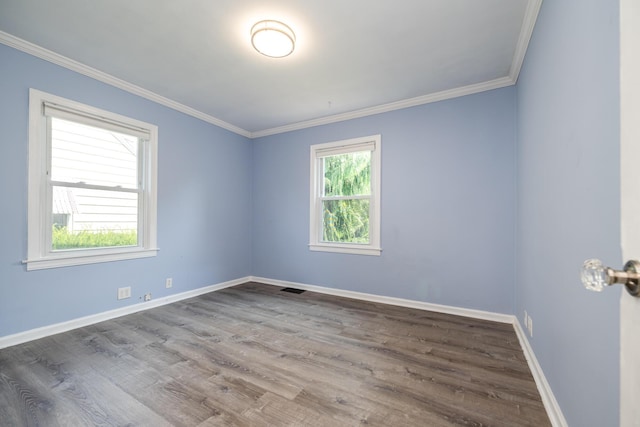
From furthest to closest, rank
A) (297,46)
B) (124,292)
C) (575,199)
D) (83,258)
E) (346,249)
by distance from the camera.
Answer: (346,249) → (124,292) → (83,258) → (297,46) → (575,199)

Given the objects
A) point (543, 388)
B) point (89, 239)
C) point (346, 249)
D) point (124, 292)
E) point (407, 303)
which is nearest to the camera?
point (543, 388)

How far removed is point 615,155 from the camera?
895 mm

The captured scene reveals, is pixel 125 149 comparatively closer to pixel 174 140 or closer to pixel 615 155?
pixel 174 140

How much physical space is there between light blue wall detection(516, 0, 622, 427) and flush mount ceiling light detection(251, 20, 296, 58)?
177 cm

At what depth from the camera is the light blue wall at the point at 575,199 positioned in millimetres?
945

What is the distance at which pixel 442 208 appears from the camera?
3.26 meters

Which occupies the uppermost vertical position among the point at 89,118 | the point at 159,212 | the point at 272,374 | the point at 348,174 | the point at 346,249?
the point at 89,118

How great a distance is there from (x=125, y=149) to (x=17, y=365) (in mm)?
2251

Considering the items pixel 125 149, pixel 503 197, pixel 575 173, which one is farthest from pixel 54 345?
pixel 503 197

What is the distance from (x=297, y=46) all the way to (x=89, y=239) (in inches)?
116

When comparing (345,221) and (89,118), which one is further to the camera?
(345,221)

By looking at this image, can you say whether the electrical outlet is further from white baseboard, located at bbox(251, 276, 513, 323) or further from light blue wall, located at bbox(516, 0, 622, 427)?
light blue wall, located at bbox(516, 0, 622, 427)

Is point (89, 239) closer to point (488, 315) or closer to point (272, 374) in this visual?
point (272, 374)

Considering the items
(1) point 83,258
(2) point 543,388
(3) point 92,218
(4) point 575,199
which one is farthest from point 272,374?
(3) point 92,218
